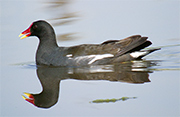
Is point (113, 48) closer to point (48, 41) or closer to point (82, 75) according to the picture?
point (82, 75)

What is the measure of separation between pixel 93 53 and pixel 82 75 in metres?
0.97

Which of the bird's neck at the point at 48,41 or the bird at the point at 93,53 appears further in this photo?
the bird's neck at the point at 48,41

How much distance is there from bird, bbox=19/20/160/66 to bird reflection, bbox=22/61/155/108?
173 mm

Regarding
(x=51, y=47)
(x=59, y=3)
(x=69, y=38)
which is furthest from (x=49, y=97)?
(x=59, y=3)

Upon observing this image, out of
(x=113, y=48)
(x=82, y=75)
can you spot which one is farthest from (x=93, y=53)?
(x=82, y=75)

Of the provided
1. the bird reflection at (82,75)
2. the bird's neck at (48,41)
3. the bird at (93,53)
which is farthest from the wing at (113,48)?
the bird's neck at (48,41)

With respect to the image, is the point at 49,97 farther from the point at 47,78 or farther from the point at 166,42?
the point at 166,42

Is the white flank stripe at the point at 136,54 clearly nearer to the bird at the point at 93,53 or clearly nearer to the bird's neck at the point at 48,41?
the bird at the point at 93,53

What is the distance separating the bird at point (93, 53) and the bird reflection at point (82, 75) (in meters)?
0.17

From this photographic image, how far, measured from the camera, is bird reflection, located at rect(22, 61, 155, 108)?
7.76m

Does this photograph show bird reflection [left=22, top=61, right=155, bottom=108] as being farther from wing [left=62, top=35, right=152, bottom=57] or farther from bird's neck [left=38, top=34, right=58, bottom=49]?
bird's neck [left=38, top=34, right=58, bottom=49]

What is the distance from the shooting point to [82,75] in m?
8.84

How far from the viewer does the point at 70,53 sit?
9.71 m

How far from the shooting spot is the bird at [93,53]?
9672mm
